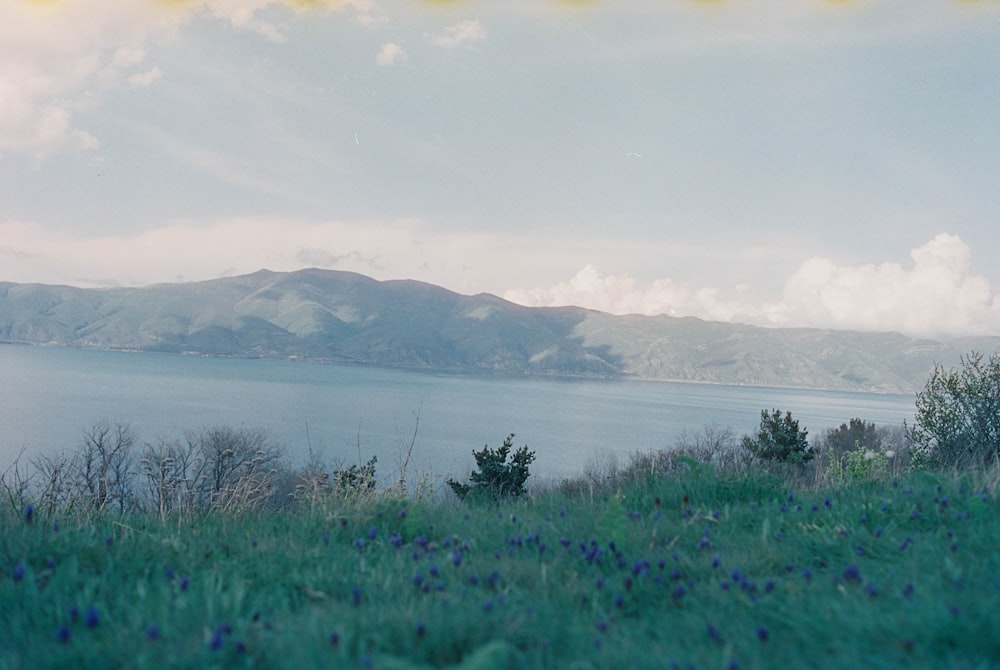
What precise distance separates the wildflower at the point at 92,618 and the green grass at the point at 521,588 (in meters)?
0.01

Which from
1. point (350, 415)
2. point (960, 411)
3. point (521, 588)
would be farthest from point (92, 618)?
point (350, 415)

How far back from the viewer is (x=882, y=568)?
354cm

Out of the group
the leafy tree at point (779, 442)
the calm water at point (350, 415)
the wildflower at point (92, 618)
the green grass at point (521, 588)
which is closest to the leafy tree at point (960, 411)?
the leafy tree at point (779, 442)

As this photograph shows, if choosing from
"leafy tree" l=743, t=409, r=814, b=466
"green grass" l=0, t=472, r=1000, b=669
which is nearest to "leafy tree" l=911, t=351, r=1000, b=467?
"leafy tree" l=743, t=409, r=814, b=466

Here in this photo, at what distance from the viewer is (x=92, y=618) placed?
2.68 metres

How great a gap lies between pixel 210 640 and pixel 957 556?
12.4 feet

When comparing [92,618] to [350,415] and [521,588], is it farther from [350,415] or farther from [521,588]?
[350,415]

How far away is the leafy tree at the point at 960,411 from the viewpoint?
50.3 ft

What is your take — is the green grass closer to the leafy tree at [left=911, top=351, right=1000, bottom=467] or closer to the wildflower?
the wildflower

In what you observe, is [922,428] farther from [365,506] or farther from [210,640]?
[210,640]

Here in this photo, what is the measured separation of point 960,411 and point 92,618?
750 inches

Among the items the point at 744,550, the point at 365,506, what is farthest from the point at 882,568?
the point at 365,506

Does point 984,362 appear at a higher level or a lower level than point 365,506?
higher

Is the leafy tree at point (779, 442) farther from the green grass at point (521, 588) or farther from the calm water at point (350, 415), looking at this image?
the calm water at point (350, 415)
